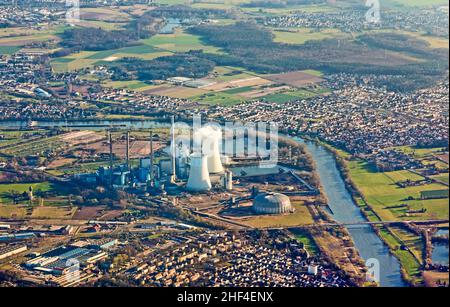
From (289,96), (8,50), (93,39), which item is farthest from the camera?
(93,39)

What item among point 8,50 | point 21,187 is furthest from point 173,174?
point 8,50

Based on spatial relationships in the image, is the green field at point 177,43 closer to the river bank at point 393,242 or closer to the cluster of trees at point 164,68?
the cluster of trees at point 164,68

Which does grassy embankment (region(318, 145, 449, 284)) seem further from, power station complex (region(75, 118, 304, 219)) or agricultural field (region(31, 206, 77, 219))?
agricultural field (region(31, 206, 77, 219))

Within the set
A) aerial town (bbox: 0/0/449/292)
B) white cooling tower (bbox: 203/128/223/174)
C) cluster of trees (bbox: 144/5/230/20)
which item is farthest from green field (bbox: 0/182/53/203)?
cluster of trees (bbox: 144/5/230/20)

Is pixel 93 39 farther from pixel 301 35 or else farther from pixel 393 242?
pixel 393 242
